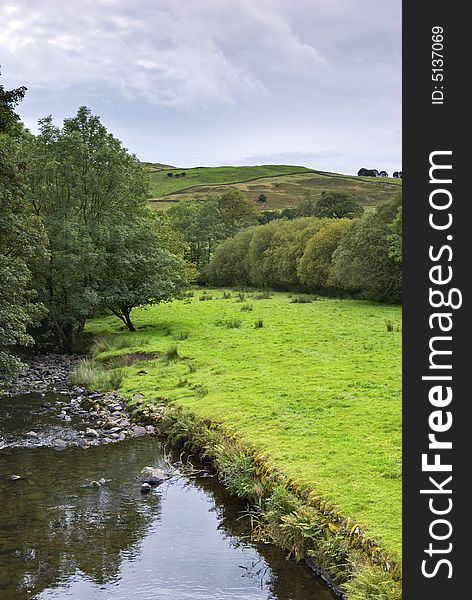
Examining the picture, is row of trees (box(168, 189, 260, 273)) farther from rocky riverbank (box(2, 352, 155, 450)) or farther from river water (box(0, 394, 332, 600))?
river water (box(0, 394, 332, 600))

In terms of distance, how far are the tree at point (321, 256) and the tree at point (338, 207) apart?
17548mm

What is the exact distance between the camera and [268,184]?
161 meters

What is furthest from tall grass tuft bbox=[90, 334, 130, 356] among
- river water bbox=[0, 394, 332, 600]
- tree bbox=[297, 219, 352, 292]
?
tree bbox=[297, 219, 352, 292]

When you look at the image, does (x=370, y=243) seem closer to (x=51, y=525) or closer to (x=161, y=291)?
(x=161, y=291)

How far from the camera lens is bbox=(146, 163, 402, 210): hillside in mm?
140500

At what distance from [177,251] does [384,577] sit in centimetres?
3839

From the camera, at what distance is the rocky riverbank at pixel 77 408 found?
53.7 ft

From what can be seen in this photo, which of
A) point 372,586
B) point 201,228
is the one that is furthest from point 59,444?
point 201,228

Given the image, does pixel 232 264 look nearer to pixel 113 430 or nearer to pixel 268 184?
pixel 113 430

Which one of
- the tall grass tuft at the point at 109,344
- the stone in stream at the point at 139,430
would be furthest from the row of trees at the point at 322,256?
the stone in stream at the point at 139,430

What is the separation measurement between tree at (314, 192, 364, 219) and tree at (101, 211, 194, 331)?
39800mm

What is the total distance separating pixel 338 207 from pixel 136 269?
45440 millimetres

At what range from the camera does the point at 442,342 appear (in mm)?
5836

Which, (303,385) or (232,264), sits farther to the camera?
(232,264)
